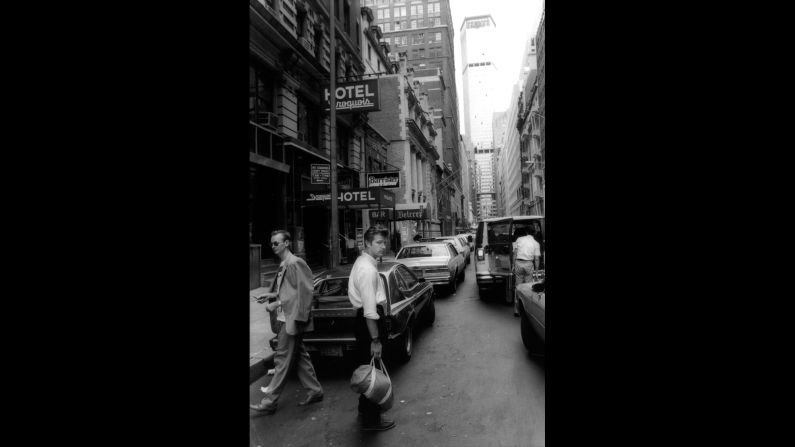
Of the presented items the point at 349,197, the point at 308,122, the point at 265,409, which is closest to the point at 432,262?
the point at 349,197

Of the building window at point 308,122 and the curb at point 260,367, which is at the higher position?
the building window at point 308,122

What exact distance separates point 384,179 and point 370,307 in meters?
12.6

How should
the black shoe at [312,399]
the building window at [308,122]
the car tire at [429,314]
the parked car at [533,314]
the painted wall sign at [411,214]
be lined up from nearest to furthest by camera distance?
the black shoe at [312,399] → the parked car at [533,314] → the car tire at [429,314] → the building window at [308,122] → the painted wall sign at [411,214]

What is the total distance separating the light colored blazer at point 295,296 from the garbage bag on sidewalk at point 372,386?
0.97 m

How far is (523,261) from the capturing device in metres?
8.46

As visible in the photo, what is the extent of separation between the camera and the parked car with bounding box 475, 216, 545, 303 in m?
10.5

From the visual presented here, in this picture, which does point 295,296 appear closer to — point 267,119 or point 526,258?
point 526,258

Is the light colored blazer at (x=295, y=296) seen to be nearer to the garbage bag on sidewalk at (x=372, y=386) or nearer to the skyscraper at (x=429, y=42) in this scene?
the garbage bag on sidewalk at (x=372, y=386)

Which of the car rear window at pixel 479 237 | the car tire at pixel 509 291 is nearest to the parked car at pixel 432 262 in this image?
the car rear window at pixel 479 237

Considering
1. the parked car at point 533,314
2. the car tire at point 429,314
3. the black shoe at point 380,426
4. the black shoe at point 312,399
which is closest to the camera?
the black shoe at point 380,426

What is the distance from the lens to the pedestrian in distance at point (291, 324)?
14.5 ft
